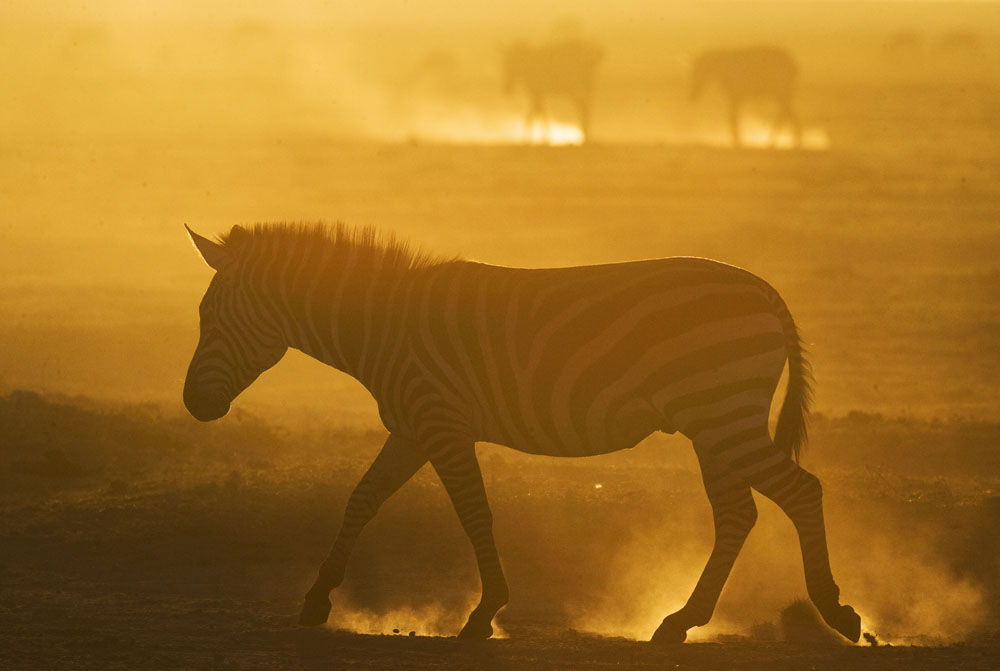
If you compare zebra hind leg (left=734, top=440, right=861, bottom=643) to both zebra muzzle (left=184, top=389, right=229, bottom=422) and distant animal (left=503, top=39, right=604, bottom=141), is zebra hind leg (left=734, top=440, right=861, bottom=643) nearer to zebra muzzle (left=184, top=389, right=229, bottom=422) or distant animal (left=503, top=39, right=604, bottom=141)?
zebra muzzle (left=184, top=389, right=229, bottom=422)

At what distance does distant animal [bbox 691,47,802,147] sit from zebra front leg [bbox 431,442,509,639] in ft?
97.8

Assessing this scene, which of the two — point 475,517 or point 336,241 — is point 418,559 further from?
point 336,241

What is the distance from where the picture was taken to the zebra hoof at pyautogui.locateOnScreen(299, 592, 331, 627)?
919 centimetres

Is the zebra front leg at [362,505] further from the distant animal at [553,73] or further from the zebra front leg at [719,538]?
the distant animal at [553,73]

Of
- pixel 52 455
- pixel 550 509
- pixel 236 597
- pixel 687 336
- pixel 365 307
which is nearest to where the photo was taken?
pixel 687 336

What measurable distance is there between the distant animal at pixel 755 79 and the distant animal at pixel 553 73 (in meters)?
3.67

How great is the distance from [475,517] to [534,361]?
3.42ft

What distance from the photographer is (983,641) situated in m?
9.10

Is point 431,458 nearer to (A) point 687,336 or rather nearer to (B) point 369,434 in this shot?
(A) point 687,336

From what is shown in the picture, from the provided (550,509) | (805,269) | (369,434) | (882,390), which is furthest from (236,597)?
(805,269)

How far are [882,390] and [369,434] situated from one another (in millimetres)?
8181

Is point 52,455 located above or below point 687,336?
below

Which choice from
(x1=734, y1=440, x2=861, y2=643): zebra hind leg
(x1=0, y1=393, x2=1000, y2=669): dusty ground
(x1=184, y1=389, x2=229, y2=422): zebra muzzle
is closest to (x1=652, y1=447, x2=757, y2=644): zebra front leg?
(x1=734, y1=440, x2=861, y2=643): zebra hind leg

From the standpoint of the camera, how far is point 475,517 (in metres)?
8.86
